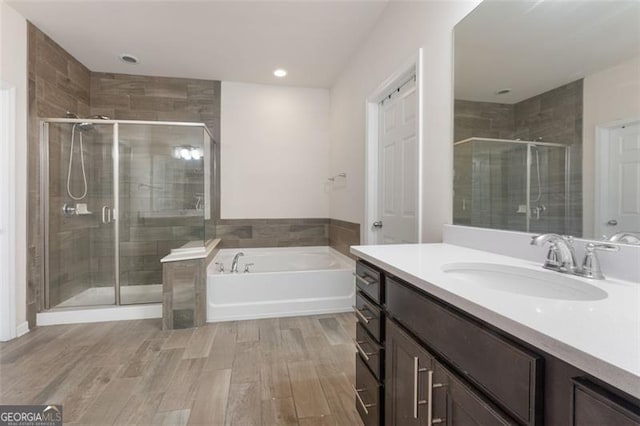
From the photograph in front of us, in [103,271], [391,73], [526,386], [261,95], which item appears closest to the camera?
[526,386]

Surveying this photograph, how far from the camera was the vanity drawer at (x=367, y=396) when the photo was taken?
49.0 inches

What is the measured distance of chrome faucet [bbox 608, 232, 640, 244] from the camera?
2.82ft

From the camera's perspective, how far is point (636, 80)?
87 cm

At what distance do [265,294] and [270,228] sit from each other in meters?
1.27

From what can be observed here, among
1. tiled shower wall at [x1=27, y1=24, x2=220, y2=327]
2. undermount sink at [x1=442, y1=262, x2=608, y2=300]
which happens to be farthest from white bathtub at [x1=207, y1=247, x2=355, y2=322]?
undermount sink at [x1=442, y1=262, x2=608, y2=300]

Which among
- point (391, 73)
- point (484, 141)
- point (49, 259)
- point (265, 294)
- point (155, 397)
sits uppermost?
point (391, 73)

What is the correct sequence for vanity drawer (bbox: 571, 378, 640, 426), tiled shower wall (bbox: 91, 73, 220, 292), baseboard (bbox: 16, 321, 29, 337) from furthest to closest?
1. tiled shower wall (bbox: 91, 73, 220, 292)
2. baseboard (bbox: 16, 321, 29, 337)
3. vanity drawer (bbox: 571, 378, 640, 426)

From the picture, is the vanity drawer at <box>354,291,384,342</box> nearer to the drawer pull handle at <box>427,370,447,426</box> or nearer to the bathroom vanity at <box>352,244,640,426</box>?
the bathroom vanity at <box>352,244,640,426</box>

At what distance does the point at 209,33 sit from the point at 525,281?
10.2 feet

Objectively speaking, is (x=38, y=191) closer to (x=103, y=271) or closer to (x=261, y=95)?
(x=103, y=271)

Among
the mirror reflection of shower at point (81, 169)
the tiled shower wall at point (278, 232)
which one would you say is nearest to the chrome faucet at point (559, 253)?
the tiled shower wall at point (278, 232)

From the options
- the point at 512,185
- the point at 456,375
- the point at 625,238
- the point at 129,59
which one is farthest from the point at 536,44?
the point at 129,59

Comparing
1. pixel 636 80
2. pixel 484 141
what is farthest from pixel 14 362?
pixel 636 80

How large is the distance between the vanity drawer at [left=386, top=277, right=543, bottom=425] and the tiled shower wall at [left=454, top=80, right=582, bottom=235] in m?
0.63
